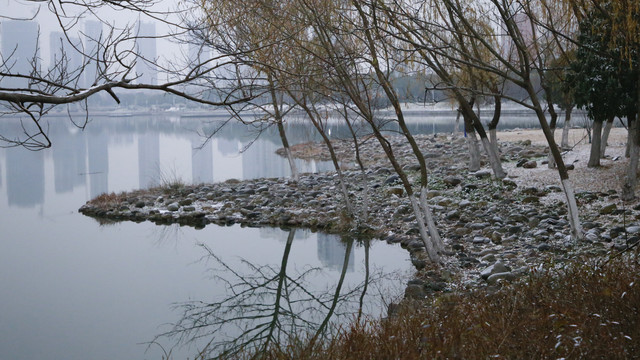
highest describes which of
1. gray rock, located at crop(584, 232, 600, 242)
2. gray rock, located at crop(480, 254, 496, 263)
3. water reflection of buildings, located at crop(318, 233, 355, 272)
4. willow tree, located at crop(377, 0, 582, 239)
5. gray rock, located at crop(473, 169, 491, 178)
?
willow tree, located at crop(377, 0, 582, 239)

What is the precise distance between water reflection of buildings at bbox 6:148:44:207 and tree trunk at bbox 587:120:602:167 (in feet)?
47.1

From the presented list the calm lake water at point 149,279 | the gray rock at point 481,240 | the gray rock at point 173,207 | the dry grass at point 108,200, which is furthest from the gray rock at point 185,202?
the gray rock at point 481,240

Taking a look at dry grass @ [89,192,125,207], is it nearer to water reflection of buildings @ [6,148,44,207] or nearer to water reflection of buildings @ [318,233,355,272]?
water reflection of buildings @ [6,148,44,207]

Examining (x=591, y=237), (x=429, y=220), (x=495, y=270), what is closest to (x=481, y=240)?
(x=429, y=220)

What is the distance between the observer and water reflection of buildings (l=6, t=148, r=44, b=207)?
18906 millimetres

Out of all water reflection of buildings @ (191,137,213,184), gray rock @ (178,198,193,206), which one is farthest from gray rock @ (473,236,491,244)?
water reflection of buildings @ (191,137,213,184)

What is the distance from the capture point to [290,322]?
8266 mm

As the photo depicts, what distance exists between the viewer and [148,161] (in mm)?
28547

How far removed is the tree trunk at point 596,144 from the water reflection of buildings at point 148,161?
38.5 feet

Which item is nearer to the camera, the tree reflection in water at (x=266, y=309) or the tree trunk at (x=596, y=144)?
the tree reflection in water at (x=266, y=309)

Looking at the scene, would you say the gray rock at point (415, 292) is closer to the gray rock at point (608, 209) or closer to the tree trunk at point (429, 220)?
the tree trunk at point (429, 220)

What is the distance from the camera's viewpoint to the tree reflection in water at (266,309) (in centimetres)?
766

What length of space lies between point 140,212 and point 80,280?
4402 millimetres

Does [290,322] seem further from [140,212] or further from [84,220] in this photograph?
[84,220]
